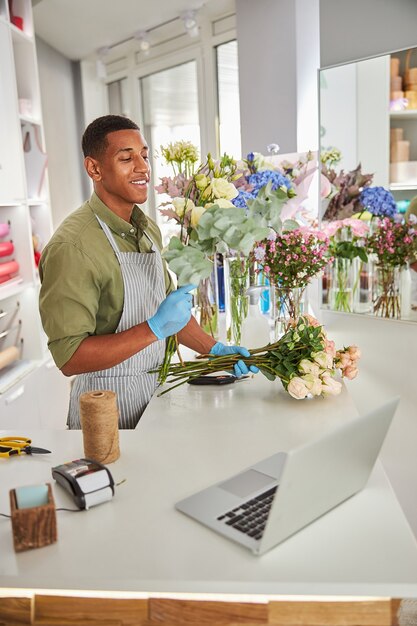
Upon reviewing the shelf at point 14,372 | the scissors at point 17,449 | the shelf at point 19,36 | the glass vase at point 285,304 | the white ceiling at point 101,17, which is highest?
the white ceiling at point 101,17

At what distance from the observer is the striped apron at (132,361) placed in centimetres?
184

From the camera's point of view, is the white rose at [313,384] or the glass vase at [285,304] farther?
the glass vase at [285,304]

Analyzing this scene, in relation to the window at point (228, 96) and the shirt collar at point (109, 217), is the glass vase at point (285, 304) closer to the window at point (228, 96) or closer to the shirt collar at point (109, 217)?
the shirt collar at point (109, 217)

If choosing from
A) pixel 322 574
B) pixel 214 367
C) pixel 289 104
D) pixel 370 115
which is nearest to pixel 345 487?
pixel 322 574

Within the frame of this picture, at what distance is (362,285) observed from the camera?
266cm

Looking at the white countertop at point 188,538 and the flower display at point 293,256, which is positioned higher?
the flower display at point 293,256

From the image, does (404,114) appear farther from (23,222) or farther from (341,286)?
(23,222)

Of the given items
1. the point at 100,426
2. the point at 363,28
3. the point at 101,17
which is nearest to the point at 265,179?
the point at 363,28

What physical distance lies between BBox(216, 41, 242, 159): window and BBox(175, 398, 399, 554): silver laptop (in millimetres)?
3573

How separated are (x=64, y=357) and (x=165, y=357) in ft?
1.10

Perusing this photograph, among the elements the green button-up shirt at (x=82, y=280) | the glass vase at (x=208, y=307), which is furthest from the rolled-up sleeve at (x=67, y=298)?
the glass vase at (x=208, y=307)

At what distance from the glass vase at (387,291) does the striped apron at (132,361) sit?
113 centimetres

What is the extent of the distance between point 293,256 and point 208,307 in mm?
486

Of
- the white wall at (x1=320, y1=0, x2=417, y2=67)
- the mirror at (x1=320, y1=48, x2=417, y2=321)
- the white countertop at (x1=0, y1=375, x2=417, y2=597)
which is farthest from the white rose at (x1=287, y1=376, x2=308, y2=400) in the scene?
the white wall at (x1=320, y1=0, x2=417, y2=67)
